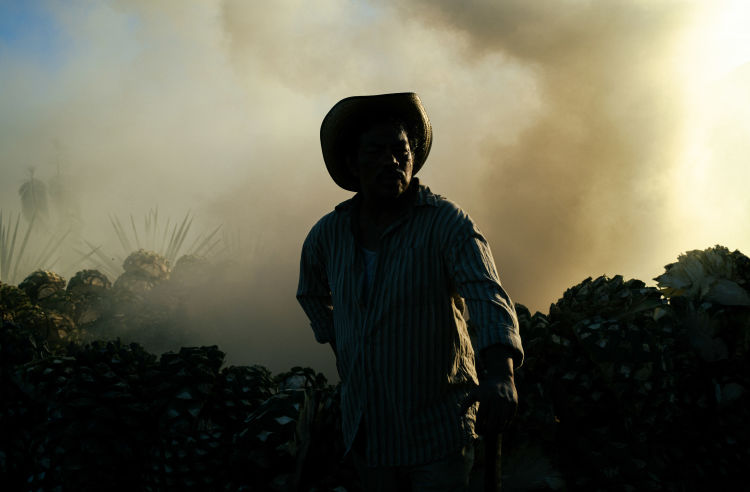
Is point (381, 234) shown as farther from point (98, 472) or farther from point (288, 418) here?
point (98, 472)

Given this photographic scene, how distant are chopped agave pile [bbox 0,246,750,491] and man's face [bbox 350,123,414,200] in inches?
47.6

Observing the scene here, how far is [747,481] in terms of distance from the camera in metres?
3.23

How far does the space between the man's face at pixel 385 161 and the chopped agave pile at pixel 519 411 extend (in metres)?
1.21

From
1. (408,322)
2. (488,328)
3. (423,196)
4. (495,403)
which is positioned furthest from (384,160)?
(495,403)

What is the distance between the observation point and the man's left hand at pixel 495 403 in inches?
73.9

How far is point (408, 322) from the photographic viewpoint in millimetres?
2258

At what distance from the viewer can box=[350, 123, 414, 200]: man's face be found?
240 cm

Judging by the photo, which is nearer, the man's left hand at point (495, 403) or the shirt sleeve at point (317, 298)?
the man's left hand at point (495, 403)

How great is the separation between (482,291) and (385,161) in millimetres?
712

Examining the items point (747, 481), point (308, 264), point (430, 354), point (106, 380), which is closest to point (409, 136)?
point (308, 264)

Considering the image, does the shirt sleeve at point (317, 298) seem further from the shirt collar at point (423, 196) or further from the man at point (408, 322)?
the shirt collar at point (423, 196)

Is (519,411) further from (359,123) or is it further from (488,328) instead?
(359,123)

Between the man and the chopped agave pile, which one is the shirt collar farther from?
the chopped agave pile

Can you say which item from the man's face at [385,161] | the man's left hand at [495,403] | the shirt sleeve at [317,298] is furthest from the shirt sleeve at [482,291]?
the shirt sleeve at [317,298]
